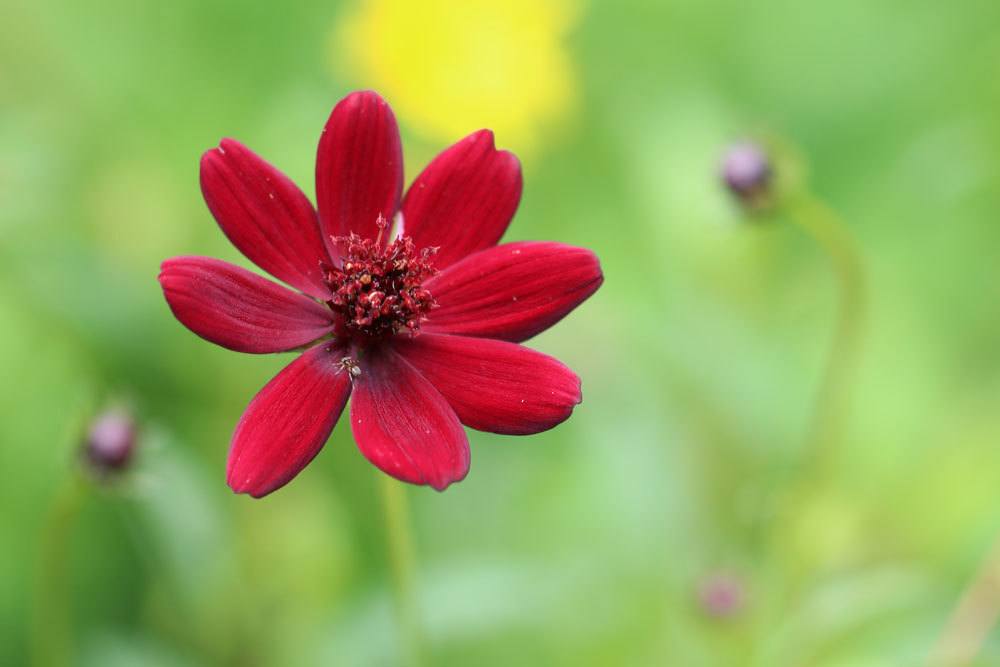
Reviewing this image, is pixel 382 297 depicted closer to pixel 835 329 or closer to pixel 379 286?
pixel 379 286

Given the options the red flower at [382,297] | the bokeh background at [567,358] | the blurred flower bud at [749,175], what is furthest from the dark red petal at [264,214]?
the blurred flower bud at [749,175]

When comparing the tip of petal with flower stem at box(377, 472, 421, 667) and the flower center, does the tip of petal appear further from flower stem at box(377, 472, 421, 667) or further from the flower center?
flower stem at box(377, 472, 421, 667)

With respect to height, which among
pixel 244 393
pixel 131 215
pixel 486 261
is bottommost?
pixel 486 261

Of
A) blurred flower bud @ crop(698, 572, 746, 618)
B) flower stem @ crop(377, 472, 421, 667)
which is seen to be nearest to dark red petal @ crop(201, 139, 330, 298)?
flower stem @ crop(377, 472, 421, 667)

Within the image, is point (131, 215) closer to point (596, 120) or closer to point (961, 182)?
point (596, 120)

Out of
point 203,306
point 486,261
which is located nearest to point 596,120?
point 486,261

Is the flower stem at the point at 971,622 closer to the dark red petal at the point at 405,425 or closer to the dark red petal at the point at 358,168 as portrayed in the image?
the dark red petal at the point at 405,425

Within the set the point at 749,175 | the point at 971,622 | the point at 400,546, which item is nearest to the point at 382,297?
the point at 400,546
